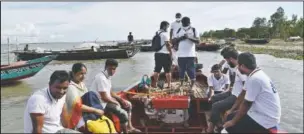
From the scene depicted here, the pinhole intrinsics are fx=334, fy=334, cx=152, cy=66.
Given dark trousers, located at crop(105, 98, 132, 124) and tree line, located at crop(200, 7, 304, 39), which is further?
tree line, located at crop(200, 7, 304, 39)

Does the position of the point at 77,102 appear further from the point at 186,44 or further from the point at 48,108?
the point at 186,44

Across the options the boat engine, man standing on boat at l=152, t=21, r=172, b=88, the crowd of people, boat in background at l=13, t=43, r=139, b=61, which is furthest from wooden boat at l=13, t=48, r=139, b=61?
the crowd of people

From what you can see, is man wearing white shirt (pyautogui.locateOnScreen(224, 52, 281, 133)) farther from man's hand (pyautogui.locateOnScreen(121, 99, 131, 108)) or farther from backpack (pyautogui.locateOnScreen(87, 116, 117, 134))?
man's hand (pyautogui.locateOnScreen(121, 99, 131, 108))

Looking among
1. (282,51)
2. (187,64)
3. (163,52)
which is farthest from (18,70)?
(282,51)

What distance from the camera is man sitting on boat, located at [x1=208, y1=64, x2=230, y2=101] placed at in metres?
6.15

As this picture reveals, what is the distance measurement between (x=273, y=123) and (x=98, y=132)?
80.8 inches

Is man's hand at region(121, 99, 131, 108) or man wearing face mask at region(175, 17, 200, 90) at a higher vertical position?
man wearing face mask at region(175, 17, 200, 90)

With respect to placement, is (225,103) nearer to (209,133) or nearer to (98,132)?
(209,133)

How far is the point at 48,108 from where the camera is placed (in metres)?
3.42

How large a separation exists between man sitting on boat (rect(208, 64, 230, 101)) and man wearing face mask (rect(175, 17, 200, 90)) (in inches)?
42.3

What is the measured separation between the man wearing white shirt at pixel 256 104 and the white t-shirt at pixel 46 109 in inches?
75.4

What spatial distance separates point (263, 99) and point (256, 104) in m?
0.10

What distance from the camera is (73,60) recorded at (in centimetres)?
3238

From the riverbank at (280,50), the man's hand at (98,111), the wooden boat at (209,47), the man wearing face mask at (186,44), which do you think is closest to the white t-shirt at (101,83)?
the man's hand at (98,111)
